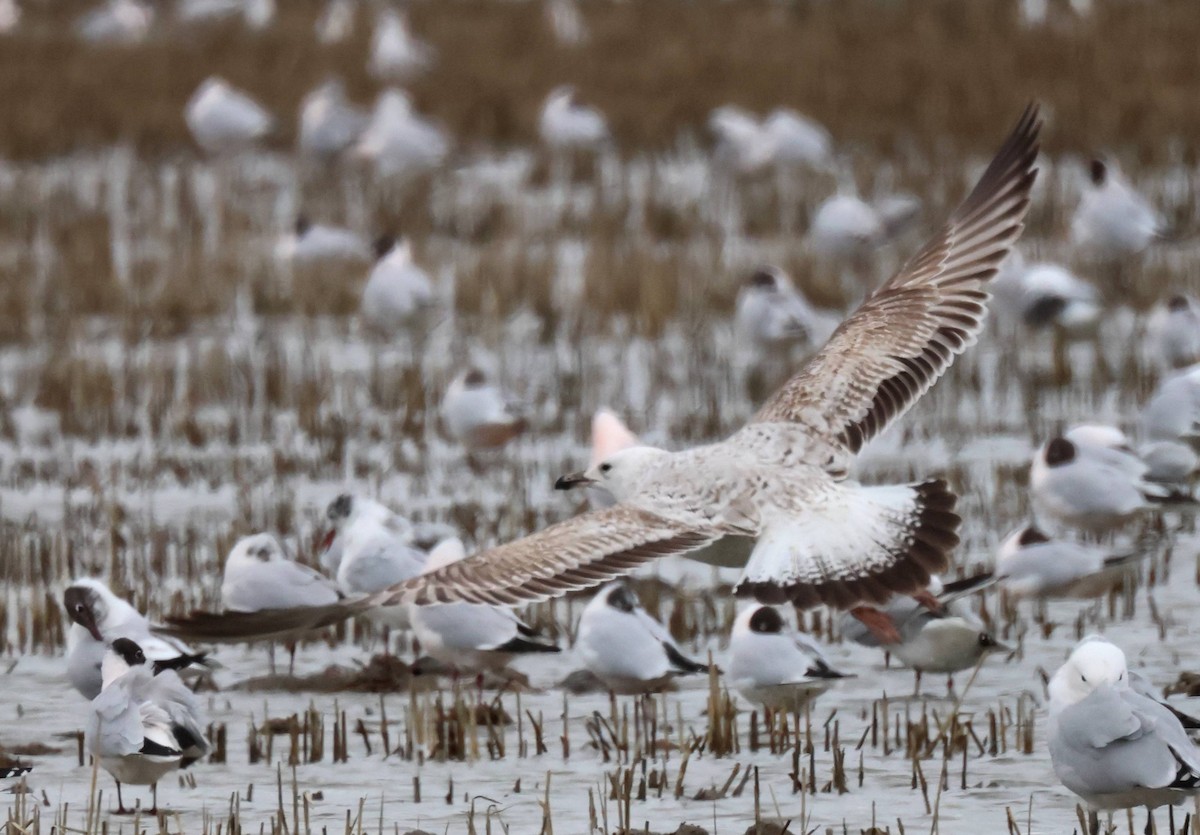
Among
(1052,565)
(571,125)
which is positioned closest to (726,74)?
(571,125)

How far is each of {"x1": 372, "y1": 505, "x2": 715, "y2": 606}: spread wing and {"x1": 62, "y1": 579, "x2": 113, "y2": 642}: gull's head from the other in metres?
1.30

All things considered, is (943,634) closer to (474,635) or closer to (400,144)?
(474,635)

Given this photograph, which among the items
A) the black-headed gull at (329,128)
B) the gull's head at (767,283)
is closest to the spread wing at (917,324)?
the gull's head at (767,283)

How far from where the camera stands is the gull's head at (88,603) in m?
6.86

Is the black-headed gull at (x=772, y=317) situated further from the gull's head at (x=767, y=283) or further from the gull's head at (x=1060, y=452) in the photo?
the gull's head at (x=1060, y=452)

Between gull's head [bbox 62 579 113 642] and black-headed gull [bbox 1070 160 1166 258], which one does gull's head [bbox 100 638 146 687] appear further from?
black-headed gull [bbox 1070 160 1166 258]

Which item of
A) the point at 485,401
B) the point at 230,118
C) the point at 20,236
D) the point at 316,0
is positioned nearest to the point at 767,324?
the point at 485,401

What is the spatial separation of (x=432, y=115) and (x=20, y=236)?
220 inches

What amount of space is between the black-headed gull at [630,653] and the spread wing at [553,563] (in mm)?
530

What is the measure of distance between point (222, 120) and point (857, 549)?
14771 millimetres

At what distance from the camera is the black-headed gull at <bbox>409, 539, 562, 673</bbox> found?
6938 millimetres

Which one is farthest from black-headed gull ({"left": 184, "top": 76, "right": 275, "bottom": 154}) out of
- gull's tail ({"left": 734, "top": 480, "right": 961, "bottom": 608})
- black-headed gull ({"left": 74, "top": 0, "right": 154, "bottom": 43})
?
gull's tail ({"left": 734, "top": 480, "right": 961, "bottom": 608})

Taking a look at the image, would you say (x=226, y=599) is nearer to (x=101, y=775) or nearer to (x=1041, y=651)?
(x=101, y=775)

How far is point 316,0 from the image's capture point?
33094 millimetres
